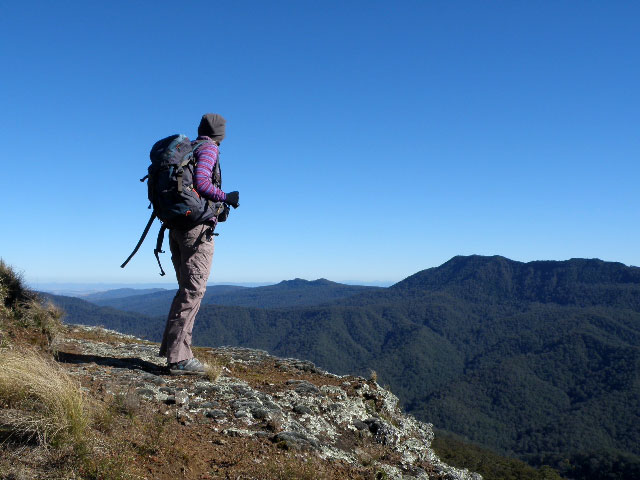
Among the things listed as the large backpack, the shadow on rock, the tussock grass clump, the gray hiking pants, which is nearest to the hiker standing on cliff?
the gray hiking pants

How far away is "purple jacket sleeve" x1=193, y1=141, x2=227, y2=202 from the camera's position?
5.98 meters

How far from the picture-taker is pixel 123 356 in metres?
7.90

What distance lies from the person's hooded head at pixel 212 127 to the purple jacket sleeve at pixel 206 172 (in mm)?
282

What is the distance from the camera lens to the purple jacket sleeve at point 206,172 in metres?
5.98

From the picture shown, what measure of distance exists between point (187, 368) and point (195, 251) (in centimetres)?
165

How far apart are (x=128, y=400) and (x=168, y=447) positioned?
0.75 m

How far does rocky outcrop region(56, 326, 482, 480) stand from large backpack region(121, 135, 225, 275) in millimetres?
2040

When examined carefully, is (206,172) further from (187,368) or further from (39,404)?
(39,404)

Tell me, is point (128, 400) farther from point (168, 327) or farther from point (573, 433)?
point (573, 433)

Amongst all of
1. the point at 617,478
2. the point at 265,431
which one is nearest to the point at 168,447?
the point at 265,431

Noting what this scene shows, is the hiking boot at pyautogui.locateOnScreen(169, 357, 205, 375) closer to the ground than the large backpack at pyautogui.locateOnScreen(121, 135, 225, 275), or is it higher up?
closer to the ground

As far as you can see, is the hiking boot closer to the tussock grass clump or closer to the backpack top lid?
the tussock grass clump

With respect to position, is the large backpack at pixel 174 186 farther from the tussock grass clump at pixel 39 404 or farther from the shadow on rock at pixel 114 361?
the tussock grass clump at pixel 39 404

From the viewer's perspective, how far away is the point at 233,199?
20.9 ft
